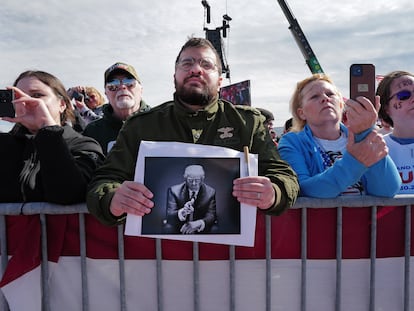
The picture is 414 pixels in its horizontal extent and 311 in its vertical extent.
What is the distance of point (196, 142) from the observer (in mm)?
2051

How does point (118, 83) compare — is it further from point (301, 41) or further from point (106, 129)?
point (301, 41)

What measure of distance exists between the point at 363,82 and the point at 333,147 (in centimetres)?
68

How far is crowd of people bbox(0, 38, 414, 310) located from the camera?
1.80 m

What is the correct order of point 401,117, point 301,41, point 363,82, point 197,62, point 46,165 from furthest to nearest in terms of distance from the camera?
point 301,41 < point 401,117 < point 197,62 < point 46,165 < point 363,82

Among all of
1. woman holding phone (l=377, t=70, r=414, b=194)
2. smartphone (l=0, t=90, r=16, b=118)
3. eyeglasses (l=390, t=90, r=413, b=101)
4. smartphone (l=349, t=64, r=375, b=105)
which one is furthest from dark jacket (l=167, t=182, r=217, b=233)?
eyeglasses (l=390, t=90, r=413, b=101)

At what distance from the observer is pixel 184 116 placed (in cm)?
210

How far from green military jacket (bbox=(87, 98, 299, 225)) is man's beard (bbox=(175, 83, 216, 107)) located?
0.04 meters

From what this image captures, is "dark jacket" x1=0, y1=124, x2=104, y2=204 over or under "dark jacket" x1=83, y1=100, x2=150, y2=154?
under

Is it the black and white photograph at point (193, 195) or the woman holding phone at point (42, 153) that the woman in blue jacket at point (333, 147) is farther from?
the woman holding phone at point (42, 153)

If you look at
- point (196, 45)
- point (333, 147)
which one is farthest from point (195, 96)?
point (333, 147)

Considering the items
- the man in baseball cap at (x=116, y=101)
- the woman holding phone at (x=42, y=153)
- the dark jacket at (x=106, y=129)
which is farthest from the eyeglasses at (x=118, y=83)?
the woman holding phone at (x=42, y=153)

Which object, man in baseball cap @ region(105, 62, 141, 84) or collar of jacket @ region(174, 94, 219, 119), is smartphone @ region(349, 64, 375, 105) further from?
man in baseball cap @ region(105, 62, 141, 84)

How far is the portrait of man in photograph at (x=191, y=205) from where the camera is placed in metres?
1.83

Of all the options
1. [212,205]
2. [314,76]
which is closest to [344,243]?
[212,205]
